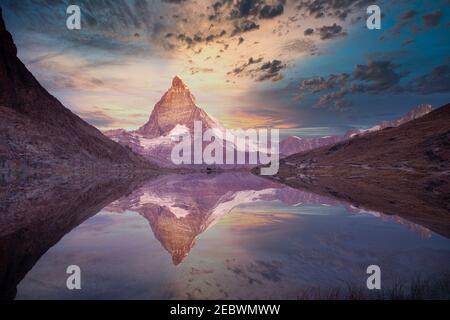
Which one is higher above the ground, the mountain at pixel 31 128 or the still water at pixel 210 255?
the mountain at pixel 31 128

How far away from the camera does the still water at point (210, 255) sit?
9.79 meters

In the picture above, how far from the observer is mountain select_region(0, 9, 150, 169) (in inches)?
4911

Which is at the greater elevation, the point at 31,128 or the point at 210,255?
the point at 31,128

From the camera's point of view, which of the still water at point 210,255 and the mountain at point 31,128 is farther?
the mountain at point 31,128

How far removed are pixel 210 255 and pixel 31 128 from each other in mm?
156441

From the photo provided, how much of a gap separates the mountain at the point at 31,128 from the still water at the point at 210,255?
366 feet

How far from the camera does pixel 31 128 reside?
142875mm

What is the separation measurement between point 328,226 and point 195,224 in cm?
847

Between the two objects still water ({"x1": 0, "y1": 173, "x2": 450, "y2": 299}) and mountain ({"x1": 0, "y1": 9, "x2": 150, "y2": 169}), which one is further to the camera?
mountain ({"x1": 0, "y1": 9, "x2": 150, "y2": 169})

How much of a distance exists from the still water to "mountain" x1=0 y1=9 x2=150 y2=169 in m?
111

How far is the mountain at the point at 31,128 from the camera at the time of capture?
409 feet

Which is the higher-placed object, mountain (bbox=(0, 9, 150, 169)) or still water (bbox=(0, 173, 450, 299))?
mountain (bbox=(0, 9, 150, 169))

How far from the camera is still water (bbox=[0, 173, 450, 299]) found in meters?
9.79
